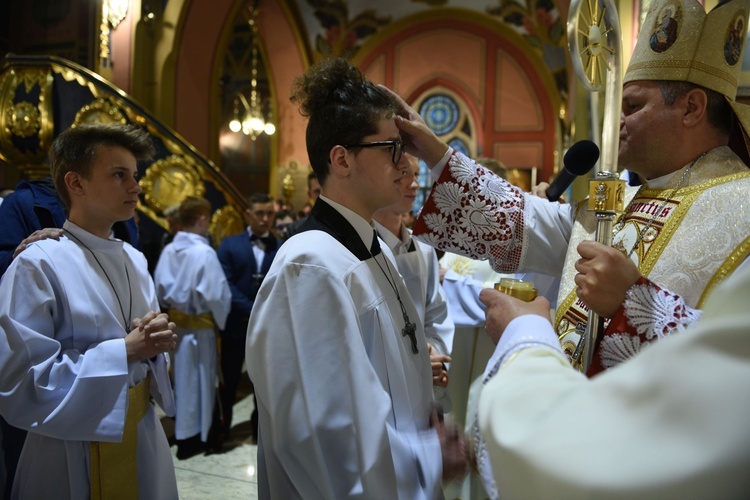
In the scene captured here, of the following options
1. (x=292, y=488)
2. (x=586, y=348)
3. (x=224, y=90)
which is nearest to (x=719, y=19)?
(x=586, y=348)

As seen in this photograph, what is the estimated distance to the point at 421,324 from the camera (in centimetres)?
183

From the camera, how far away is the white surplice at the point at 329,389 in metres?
1.34

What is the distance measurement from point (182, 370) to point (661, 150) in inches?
151

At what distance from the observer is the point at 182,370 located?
4.48 metres

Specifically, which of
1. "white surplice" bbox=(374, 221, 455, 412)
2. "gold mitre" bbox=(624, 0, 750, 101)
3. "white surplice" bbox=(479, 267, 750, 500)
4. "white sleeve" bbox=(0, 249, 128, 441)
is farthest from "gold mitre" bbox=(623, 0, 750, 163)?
"white sleeve" bbox=(0, 249, 128, 441)

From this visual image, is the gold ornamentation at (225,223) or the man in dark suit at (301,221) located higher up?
the man in dark suit at (301,221)

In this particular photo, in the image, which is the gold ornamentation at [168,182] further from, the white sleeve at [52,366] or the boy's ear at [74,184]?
the white sleeve at [52,366]

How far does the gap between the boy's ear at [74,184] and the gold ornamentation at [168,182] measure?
405cm

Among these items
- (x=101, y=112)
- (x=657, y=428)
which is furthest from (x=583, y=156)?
(x=101, y=112)

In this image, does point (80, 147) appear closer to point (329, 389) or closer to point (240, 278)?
point (329, 389)

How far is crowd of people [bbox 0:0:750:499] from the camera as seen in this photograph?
676mm

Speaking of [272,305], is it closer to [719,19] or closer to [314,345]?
[314,345]

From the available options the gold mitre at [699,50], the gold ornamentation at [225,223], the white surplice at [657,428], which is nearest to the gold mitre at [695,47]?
the gold mitre at [699,50]

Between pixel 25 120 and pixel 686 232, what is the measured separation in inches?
211
